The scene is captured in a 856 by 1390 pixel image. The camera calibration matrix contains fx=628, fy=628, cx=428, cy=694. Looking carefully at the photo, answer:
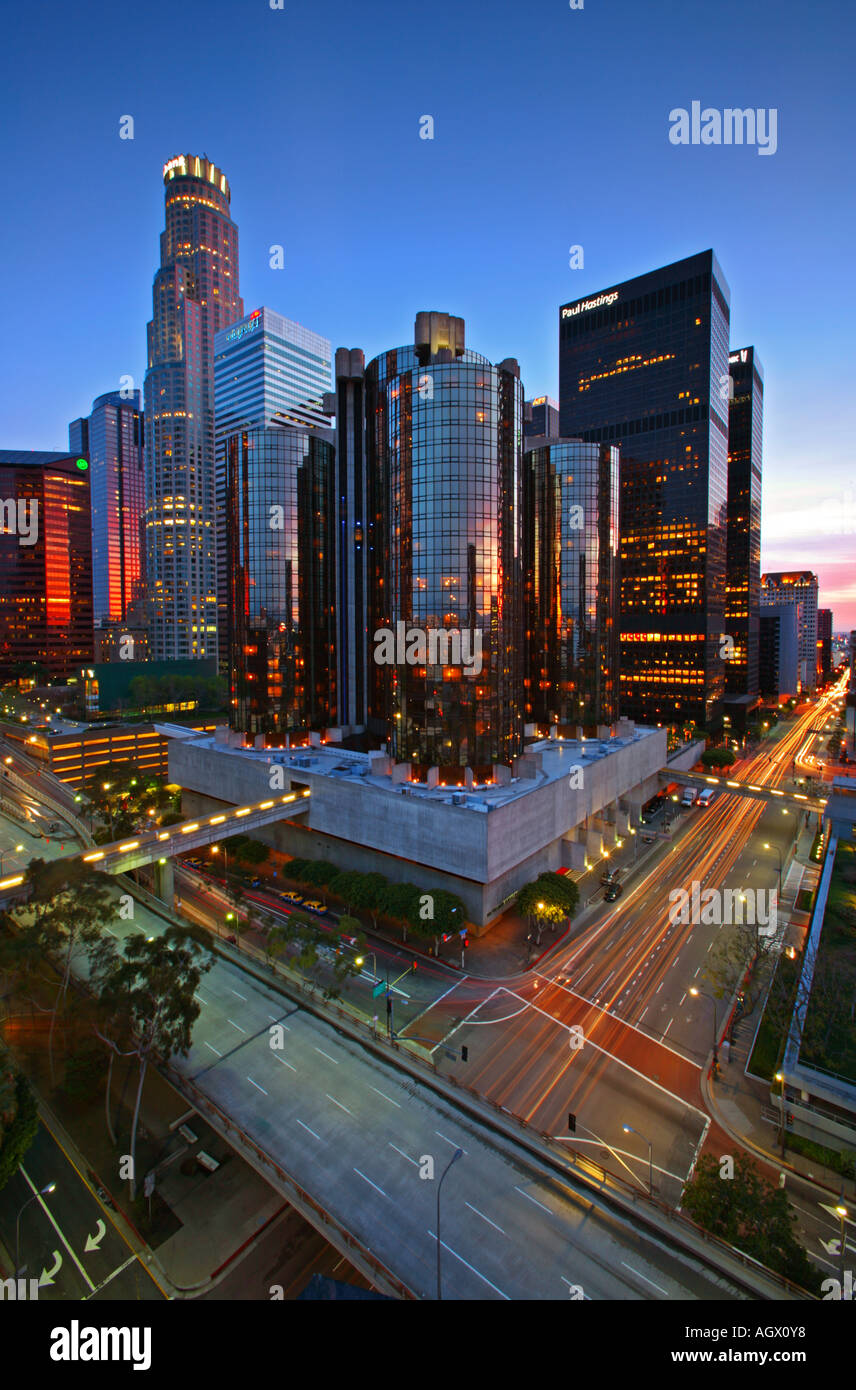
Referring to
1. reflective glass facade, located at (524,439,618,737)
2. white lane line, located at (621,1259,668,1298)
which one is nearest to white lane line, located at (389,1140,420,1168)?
white lane line, located at (621,1259,668,1298)

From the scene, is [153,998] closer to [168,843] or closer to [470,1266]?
[470,1266]

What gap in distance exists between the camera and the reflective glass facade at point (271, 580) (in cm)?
8156

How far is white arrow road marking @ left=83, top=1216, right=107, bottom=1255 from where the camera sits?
27.2m

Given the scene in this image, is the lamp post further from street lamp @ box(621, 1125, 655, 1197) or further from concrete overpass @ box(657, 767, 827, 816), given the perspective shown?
concrete overpass @ box(657, 767, 827, 816)

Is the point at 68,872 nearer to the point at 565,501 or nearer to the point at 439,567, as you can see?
the point at 439,567

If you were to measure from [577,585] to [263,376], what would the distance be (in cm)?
13961

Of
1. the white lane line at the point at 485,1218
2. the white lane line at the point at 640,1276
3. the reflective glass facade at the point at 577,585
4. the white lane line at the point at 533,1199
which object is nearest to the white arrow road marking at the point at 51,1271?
the white lane line at the point at 485,1218

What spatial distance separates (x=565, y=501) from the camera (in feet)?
301

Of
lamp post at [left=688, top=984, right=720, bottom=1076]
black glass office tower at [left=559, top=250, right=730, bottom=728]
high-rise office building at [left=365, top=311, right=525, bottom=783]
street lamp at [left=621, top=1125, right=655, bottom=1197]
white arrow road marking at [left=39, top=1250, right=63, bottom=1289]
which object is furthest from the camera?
black glass office tower at [left=559, top=250, right=730, bottom=728]

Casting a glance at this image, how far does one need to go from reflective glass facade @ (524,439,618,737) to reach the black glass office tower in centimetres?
4898

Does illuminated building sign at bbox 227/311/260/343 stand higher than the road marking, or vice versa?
illuminated building sign at bbox 227/311/260/343

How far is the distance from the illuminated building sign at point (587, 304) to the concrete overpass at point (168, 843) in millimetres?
136439

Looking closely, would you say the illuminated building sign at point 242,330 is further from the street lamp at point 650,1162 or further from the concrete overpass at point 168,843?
the street lamp at point 650,1162
